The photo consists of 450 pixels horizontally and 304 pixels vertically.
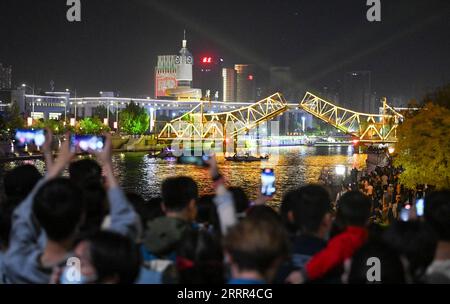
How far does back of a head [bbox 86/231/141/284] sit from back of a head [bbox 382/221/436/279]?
1.42 metres

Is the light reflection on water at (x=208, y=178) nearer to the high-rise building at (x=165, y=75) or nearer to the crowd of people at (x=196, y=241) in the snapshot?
the crowd of people at (x=196, y=241)

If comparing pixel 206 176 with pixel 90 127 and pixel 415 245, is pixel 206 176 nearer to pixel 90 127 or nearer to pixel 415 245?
pixel 415 245

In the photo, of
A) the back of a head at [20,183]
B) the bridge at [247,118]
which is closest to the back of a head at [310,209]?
the back of a head at [20,183]

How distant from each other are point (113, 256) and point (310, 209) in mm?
1368

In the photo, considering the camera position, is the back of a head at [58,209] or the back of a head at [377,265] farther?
the back of a head at [58,209]

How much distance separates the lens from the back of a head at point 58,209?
3.03 m

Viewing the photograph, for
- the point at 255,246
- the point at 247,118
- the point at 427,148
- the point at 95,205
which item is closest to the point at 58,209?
the point at 95,205

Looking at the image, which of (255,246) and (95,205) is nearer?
(255,246)

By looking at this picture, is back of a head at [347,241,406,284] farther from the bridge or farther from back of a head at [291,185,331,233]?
the bridge

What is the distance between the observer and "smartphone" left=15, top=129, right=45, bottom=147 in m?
4.30

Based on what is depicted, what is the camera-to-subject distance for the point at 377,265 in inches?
115

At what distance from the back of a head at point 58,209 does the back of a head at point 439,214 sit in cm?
209

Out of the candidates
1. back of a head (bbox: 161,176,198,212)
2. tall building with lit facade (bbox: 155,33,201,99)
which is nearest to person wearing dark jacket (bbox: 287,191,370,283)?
back of a head (bbox: 161,176,198,212)
